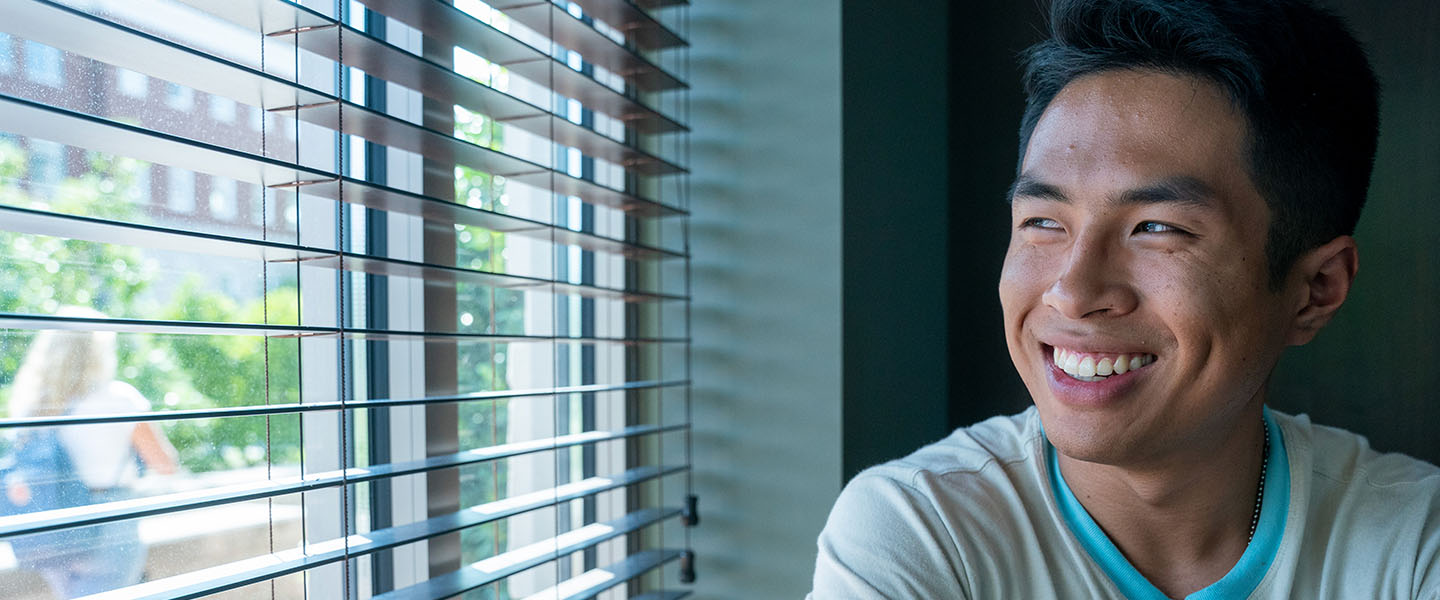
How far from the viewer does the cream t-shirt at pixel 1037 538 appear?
100 centimetres

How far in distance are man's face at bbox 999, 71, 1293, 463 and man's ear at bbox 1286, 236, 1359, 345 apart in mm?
54

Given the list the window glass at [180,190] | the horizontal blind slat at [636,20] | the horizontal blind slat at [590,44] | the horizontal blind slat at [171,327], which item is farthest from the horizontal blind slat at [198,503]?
the horizontal blind slat at [636,20]

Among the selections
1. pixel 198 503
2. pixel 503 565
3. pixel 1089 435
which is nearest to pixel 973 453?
pixel 1089 435

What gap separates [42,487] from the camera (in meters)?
0.72

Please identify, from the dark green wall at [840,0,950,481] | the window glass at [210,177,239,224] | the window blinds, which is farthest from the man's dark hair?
the window glass at [210,177,239,224]

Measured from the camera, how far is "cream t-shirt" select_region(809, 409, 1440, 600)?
1001 millimetres

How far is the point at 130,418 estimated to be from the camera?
24.4 inches

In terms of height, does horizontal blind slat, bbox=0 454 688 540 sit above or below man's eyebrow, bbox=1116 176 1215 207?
below

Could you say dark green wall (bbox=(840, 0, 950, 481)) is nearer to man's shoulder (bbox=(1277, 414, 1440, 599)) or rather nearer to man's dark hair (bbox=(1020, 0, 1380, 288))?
man's dark hair (bbox=(1020, 0, 1380, 288))

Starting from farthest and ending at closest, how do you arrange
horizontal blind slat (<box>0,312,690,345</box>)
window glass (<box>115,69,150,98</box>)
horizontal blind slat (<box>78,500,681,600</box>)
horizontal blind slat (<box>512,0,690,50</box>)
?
horizontal blind slat (<box>512,0,690,50</box>)
window glass (<box>115,69,150,98</box>)
horizontal blind slat (<box>78,500,681,600</box>)
horizontal blind slat (<box>0,312,690,345</box>)

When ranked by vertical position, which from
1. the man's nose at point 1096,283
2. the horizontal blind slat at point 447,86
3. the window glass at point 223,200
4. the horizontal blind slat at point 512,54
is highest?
the horizontal blind slat at point 512,54

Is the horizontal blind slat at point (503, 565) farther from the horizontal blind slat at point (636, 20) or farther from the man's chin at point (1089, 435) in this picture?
the horizontal blind slat at point (636, 20)

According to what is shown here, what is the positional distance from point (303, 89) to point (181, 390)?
0.94ft

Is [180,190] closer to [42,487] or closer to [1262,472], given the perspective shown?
[42,487]
